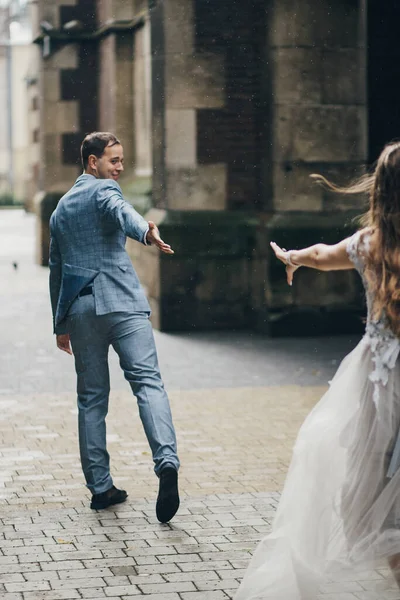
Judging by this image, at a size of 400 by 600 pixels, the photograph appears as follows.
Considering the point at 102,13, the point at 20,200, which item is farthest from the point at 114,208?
the point at 20,200

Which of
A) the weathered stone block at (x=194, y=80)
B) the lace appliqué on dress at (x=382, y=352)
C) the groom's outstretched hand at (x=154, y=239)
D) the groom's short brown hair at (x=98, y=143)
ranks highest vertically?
the weathered stone block at (x=194, y=80)

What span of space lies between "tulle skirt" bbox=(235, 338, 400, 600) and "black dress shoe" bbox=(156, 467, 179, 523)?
4.42 ft

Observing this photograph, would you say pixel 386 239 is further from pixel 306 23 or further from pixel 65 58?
pixel 65 58

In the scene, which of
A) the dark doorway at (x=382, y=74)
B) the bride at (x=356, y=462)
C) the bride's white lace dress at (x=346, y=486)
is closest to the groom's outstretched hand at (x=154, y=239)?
the bride at (x=356, y=462)

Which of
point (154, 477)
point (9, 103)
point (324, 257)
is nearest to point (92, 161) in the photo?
point (154, 477)

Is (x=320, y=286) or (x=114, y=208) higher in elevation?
(x=114, y=208)

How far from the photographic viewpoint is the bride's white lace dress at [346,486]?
4.26 m

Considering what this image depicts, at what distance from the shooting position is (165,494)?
575cm

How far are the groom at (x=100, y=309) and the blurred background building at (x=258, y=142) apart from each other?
21.5ft

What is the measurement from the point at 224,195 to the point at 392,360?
29.8 ft

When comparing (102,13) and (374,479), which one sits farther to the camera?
(102,13)

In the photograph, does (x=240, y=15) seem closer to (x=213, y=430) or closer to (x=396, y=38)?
(x=396, y=38)

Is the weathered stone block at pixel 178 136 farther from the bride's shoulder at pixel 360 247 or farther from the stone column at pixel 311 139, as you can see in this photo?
the bride's shoulder at pixel 360 247

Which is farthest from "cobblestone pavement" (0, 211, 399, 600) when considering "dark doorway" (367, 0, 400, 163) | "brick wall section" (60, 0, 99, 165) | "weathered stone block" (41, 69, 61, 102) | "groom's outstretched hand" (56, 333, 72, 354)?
"weathered stone block" (41, 69, 61, 102)
